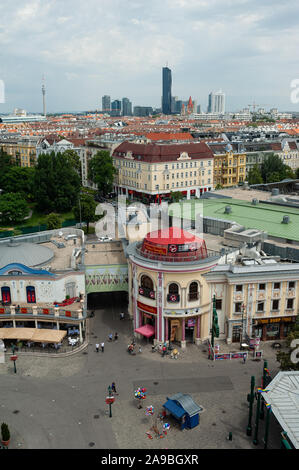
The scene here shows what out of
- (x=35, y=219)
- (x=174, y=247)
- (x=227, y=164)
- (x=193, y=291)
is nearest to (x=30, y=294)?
(x=174, y=247)

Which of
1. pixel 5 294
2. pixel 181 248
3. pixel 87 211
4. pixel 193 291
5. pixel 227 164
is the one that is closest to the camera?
pixel 181 248

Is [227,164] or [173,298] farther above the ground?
[227,164]

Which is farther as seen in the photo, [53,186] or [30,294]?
[53,186]

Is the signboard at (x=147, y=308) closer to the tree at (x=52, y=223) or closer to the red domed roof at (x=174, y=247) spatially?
the red domed roof at (x=174, y=247)

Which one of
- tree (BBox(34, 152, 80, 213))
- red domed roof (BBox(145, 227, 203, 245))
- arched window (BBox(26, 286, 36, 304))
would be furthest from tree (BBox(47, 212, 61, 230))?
red domed roof (BBox(145, 227, 203, 245))

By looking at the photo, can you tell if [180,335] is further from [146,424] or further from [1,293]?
[1,293]

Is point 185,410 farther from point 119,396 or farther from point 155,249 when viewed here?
point 155,249
